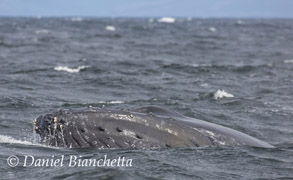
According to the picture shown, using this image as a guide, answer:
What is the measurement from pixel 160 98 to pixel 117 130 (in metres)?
8.72

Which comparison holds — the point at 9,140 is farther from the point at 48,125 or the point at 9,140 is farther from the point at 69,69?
the point at 69,69

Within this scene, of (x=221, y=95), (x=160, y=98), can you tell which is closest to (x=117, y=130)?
(x=160, y=98)

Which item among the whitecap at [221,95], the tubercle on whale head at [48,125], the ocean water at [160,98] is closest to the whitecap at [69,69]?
the ocean water at [160,98]

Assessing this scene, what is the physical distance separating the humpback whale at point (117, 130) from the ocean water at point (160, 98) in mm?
140

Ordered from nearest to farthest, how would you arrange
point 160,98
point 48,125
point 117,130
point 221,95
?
point 48,125, point 117,130, point 160,98, point 221,95

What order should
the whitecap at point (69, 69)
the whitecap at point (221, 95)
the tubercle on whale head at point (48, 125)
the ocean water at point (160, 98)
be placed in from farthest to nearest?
1. the whitecap at point (69, 69)
2. the whitecap at point (221, 95)
3. the ocean water at point (160, 98)
4. the tubercle on whale head at point (48, 125)

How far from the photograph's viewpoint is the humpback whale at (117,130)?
331 inches

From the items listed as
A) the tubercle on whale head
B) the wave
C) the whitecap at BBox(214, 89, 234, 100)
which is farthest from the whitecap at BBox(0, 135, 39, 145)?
the whitecap at BBox(214, 89, 234, 100)

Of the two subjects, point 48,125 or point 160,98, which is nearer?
point 48,125

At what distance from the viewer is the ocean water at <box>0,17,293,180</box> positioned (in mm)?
8531

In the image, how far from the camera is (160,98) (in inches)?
676

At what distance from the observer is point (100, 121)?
8.45 meters

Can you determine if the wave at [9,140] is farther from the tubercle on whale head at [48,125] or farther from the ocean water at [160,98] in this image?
the tubercle on whale head at [48,125]

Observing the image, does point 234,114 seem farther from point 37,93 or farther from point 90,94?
point 37,93
